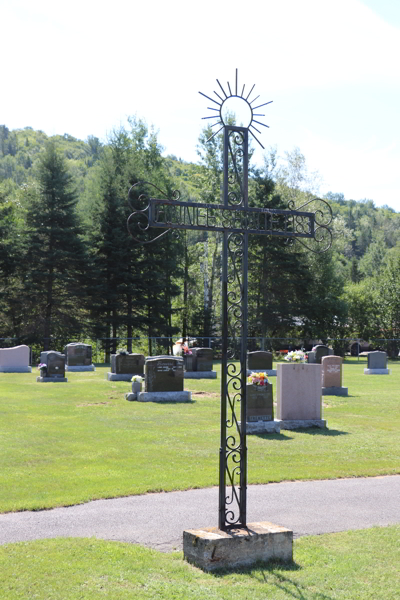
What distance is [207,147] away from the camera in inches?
1795

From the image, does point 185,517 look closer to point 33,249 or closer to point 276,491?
point 276,491

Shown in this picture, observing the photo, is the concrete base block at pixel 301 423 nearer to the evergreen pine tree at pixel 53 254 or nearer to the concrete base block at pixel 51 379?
the concrete base block at pixel 51 379

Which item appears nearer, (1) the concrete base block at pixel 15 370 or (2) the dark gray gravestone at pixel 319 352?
(1) the concrete base block at pixel 15 370

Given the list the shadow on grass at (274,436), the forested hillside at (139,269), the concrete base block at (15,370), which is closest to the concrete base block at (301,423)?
the shadow on grass at (274,436)

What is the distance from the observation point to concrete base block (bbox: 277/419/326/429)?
13742mm

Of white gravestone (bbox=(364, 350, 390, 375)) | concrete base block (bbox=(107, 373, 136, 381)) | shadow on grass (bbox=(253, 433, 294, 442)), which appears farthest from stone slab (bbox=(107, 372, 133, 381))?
white gravestone (bbox=(364, 350, 390, 375))

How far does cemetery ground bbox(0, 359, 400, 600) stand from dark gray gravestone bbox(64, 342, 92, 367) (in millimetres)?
6007

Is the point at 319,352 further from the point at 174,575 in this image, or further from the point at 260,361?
the point at 174,575

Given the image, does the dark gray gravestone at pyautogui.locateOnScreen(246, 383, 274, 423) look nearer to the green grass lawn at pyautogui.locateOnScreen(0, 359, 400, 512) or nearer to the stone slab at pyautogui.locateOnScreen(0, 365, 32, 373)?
the green grass lawn at pyautogui.locateOnScreen(0, 359, 400, 512)

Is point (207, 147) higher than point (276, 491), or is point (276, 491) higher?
point (207, 147)

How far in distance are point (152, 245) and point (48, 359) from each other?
18906 millimetres

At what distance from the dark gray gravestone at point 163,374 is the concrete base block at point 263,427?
4853 millimetres

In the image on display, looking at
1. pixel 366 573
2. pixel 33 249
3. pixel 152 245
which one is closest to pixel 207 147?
pixel 152 245

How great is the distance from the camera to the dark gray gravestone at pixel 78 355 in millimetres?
27408
